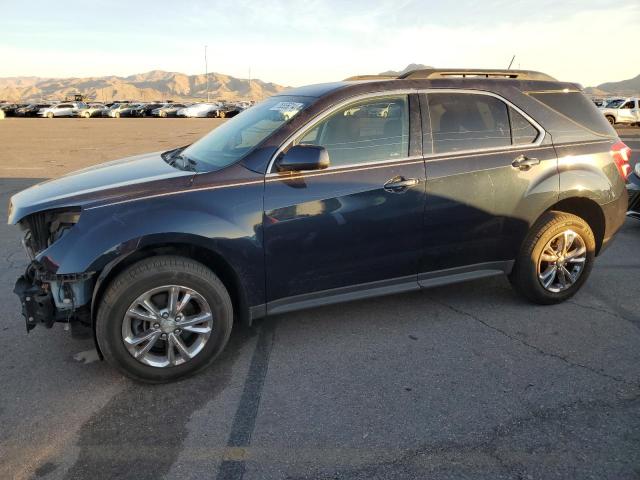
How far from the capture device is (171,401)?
2994mm

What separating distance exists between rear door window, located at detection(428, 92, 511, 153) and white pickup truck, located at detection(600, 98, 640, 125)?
2845cm

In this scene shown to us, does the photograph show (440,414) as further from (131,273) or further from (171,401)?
(131,273)

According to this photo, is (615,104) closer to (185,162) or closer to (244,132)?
(244,132)

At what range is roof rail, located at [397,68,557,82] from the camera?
389cm

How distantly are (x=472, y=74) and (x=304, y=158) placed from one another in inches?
72.0

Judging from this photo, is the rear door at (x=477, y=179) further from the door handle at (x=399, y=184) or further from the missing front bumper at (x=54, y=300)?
the missing front bumper at (x=54, y=300)

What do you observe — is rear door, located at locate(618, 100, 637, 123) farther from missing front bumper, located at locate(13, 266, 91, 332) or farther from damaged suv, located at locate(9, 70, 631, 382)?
missing front bumper, located at locate(13, 266, 91, 332)

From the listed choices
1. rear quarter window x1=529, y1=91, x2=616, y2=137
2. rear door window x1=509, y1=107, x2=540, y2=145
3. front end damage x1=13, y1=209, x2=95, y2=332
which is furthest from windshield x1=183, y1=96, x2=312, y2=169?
rear quarter window x1=529, y1=91, x2=616, y2=137

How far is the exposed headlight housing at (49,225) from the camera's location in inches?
118

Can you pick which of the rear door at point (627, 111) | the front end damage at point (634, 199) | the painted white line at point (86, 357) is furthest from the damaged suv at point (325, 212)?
the rear door at point (627, 111)

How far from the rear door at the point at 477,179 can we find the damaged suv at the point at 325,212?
0.01m

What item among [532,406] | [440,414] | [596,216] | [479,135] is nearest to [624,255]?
[596,216]

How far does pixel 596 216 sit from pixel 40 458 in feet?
14.7

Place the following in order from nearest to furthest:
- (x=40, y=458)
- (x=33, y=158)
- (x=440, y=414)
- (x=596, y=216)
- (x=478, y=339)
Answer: (x=40, y=458), (x=440, y=414), (x=478, y=339), (x=596, y=216), (x=33, y=158)
